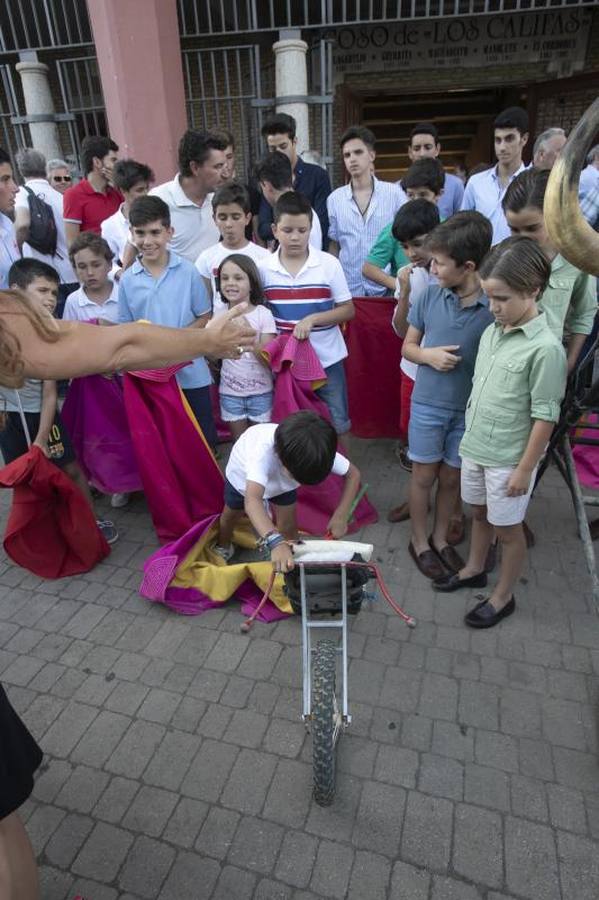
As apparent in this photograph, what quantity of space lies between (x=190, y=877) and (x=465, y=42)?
12.5m

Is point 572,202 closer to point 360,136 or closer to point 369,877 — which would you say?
point 369,877

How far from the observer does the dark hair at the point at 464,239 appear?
2.84 meters

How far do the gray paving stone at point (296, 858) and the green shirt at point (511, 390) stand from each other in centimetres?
172

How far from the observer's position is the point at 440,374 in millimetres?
3170

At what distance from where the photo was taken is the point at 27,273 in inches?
141

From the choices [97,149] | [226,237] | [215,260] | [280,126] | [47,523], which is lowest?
[47,523]

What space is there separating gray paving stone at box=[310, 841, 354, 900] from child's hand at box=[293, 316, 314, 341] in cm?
258

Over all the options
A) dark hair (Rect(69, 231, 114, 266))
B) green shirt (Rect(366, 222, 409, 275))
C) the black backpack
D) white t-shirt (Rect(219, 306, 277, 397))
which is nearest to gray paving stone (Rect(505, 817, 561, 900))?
white t-shirt (Rect(219, 306, 277, 397))

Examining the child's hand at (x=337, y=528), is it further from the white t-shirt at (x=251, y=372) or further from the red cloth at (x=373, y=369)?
the red cloth at (x=373, y=369)

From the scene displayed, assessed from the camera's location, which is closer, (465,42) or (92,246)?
(92,246)

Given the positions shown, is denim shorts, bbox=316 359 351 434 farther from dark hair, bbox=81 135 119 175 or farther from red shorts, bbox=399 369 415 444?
dark hair, bbox=81 135 119 175

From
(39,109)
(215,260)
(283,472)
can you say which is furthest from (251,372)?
(39,109)

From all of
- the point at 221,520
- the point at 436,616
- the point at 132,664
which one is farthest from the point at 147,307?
the point at 436,616

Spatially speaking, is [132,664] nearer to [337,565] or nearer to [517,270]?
[337,565]
